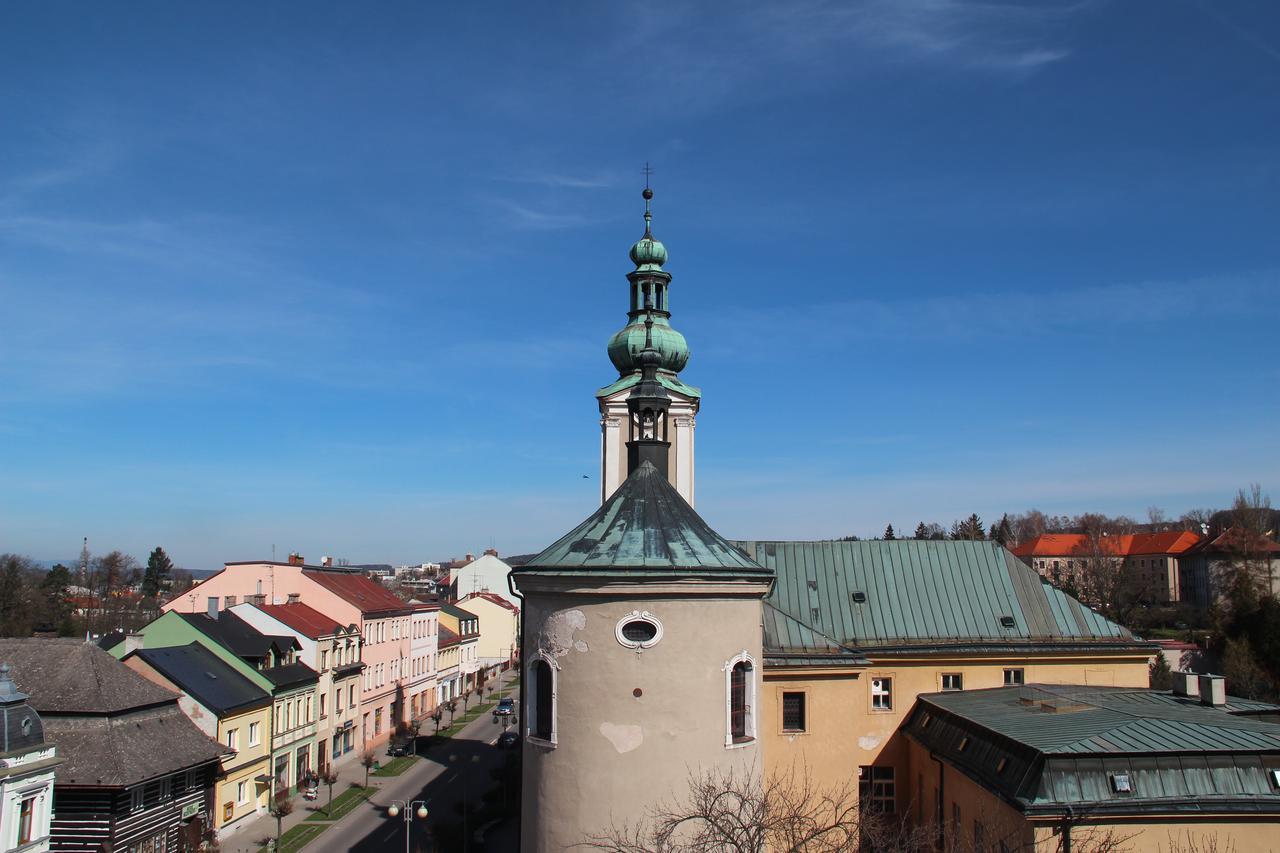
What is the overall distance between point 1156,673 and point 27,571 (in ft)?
361

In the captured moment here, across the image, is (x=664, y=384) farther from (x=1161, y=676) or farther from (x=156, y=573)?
(x=156, y=573)

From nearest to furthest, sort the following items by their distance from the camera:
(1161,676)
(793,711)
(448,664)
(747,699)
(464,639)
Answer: (747,699), (793,711), (1161,676), (448,664), (464,639)

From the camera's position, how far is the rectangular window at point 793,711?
30.0 meters

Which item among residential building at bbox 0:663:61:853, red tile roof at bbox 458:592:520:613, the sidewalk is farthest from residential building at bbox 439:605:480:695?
residential building at bbox 0:663:61:853

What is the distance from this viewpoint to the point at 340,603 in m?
55.0

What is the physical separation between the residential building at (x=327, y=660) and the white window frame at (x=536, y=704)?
2975 cm

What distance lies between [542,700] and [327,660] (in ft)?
107

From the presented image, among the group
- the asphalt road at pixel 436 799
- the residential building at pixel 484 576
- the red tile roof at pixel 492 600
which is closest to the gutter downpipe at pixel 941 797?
the asphalt road at pixel 436 799

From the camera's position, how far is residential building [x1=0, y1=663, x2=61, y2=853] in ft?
85.7

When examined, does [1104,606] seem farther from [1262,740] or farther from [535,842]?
[535,842]

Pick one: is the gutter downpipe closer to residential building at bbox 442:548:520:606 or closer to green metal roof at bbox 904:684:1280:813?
green metal roof at bbox 904:684:1280:813

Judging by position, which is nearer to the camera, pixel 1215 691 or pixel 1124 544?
pixel 1215 691

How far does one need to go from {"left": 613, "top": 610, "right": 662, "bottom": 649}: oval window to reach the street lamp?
1464 centimetres

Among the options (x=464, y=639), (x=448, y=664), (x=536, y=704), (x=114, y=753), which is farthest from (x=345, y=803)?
(x=464, y=639)
